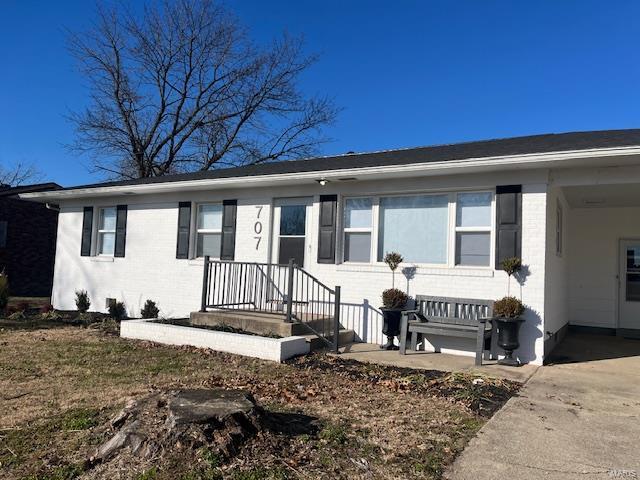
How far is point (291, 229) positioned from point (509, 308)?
14.5 feet

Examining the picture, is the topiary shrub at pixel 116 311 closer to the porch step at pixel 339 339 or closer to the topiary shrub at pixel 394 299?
the porch step at pixel 339 339

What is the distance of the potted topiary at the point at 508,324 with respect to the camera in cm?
684

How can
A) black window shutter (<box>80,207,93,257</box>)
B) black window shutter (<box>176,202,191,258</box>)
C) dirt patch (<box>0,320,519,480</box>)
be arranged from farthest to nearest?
black window shutter (<box>80,207,93,257</box>)
black window shutter (<box>176,202,191,258</box>)
dirt patch (<box>0,320,519,480</box>)

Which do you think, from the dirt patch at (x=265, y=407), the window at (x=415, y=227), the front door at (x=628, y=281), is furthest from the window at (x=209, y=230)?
the front door at (x=628, y=281)

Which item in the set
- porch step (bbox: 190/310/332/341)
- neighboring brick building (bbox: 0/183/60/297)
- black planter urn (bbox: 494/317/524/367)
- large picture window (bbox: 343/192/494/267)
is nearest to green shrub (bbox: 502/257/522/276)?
large picture window (bbox: 343/192/494/267)

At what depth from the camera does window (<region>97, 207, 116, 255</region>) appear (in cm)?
1247

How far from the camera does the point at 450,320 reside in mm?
7469

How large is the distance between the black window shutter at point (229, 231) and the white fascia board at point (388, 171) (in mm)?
487

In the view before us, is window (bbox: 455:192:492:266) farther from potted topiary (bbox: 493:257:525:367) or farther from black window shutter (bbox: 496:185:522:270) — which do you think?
potted topiary (bbox: 493:257:525:367)

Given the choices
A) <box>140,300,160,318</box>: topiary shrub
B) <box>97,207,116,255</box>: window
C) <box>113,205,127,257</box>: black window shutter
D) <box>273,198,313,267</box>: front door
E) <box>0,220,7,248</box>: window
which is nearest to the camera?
<box>273,198,313,267</box>: front door

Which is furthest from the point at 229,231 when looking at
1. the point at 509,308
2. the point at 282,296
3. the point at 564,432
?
the point at 564,432

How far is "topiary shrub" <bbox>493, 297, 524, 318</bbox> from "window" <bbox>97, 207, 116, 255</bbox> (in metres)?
9.40

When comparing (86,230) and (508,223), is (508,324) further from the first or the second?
(86,230)

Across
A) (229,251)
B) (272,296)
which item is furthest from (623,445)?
(229,251)
